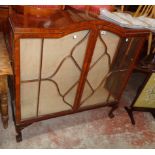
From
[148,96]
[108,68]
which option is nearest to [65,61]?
[108,68]

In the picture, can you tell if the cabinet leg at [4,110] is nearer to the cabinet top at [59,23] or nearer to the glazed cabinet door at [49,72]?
the glazed cabinet door at [49,72]

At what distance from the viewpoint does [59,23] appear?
1.07 meters

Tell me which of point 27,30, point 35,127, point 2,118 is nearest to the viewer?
point 27,30

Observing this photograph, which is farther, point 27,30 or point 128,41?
point 128,41

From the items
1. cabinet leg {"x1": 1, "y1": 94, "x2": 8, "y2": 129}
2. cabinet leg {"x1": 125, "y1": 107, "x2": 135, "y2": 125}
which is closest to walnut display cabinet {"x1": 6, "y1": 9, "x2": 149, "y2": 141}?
cabinet leg {"x1": 1, "y1": 94, "x2": 8, "y2": 129}

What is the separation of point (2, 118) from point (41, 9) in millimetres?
856

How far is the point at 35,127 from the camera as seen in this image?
1.59 m

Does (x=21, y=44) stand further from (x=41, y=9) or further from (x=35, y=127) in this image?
(x=35, y=127)

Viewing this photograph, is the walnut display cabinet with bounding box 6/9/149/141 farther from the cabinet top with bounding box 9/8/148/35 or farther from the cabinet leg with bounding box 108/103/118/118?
the cabinet leg with bounding box 108/103/118/118

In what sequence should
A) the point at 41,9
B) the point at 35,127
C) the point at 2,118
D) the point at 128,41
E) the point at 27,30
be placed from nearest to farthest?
the point at 27,30
the point at 41,9
the point at 128,41
the point at 2,118
the point at 35,127

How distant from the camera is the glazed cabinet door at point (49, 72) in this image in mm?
1071

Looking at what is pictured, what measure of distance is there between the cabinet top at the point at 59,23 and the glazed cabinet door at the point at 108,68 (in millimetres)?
67
